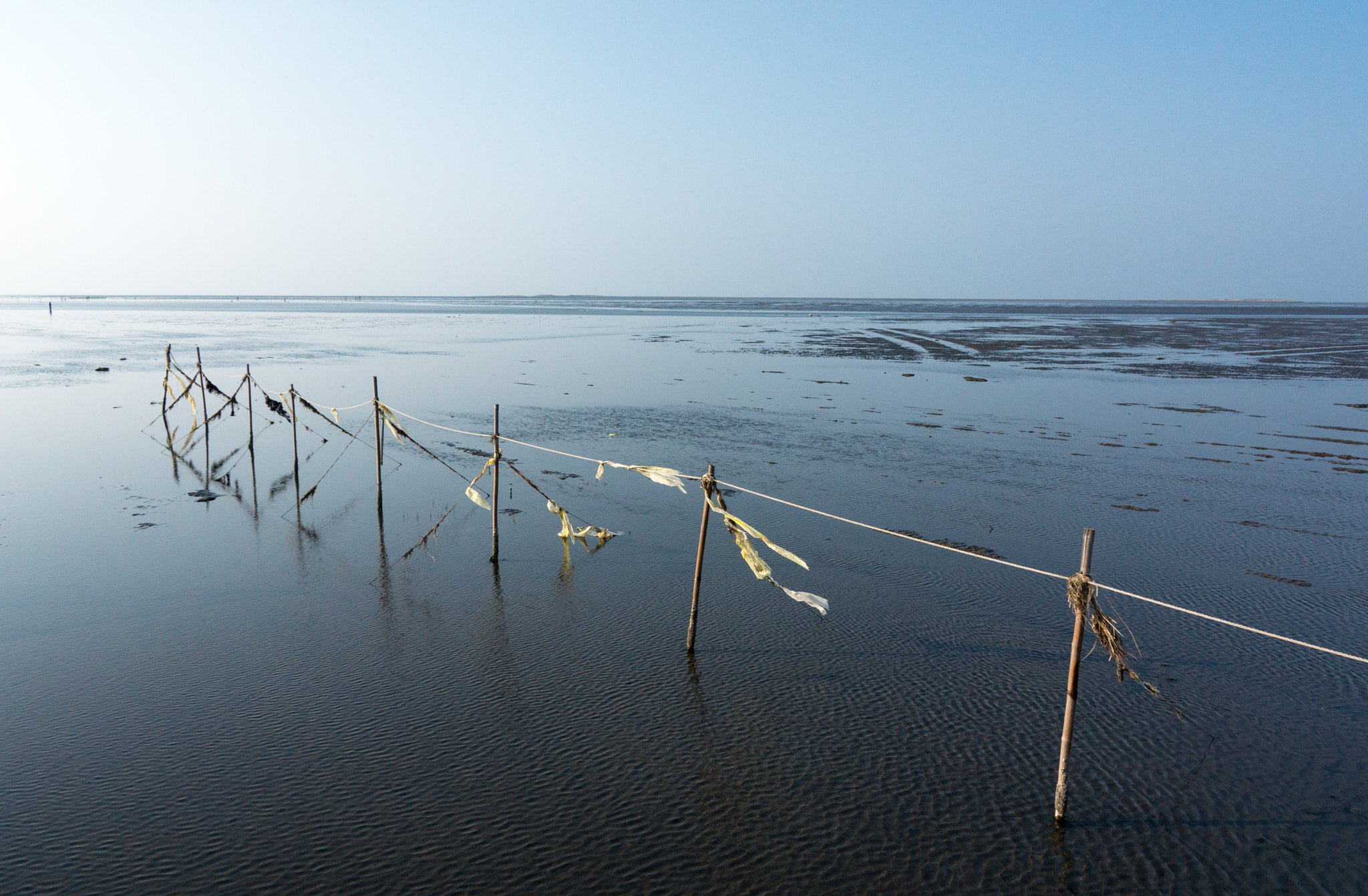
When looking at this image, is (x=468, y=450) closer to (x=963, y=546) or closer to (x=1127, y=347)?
(x=963, y=546)

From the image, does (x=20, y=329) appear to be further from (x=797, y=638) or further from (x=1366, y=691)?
(x=1366, y=691)

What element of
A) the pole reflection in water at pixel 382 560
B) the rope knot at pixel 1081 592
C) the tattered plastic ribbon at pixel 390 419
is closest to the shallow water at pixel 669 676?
the pole reflection in water at pixel 382 560

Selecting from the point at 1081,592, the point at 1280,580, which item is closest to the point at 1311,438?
the point at 1280,580

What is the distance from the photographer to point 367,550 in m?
13.0

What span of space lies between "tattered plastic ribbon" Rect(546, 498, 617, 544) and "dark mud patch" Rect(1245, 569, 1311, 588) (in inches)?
404

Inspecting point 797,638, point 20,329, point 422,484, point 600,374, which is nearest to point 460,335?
point 600,374

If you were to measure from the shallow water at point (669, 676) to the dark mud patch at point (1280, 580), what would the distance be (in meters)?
0.15

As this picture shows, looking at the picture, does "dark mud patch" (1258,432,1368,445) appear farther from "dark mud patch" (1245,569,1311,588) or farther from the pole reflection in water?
the pole reflection in water

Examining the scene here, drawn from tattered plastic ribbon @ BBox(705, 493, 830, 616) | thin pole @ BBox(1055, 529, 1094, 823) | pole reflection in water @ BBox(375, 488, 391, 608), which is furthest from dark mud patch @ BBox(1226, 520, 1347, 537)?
pole reflection in water @ BBox(375, 488, 391, 608)

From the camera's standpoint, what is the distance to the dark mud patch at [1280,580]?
1142 cm

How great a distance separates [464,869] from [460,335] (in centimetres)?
6120

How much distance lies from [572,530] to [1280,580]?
36.9ft

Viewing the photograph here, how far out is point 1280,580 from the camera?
11602 millimetres

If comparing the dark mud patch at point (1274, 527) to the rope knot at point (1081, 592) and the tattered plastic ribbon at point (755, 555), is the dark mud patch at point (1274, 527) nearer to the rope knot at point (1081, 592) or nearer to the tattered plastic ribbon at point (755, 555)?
the tattered plastic ribbon at point (755, 555)
